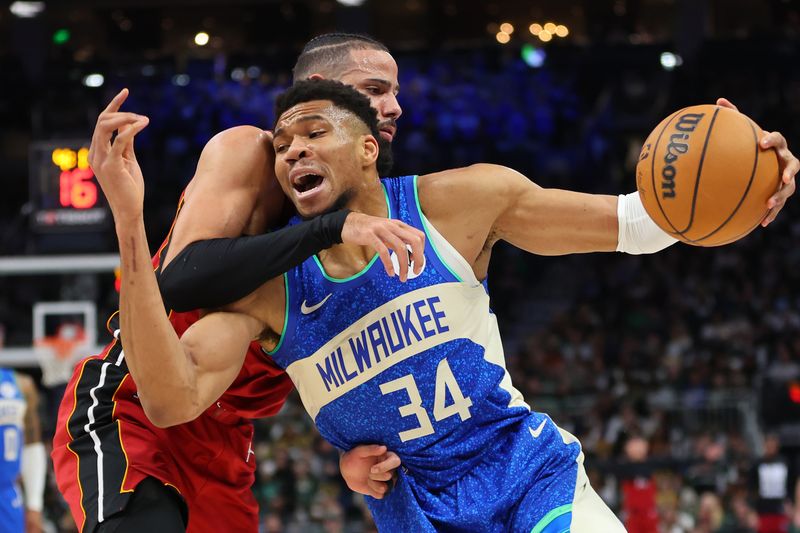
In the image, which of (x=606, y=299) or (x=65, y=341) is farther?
(x=606, y=299)

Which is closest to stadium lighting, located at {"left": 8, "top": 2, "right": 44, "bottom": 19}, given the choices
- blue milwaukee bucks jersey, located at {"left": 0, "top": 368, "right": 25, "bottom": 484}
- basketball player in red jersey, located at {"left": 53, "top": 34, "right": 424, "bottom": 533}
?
blue milwaukee bucks jersey, located at {"left": 0, "top": 368, "right": 25, "bottom": 484}

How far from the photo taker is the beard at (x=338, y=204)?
3.29 meters

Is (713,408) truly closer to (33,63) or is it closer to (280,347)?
(280,347)

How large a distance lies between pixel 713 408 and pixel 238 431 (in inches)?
387

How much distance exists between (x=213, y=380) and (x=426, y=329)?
0.60 metres

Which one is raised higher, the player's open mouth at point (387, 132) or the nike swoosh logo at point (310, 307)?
the player's open mouth at point (387, 132)

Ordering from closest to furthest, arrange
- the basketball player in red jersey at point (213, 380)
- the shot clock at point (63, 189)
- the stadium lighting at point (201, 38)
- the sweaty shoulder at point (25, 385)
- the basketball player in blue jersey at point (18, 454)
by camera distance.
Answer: the basketball player in red jersey at point (213, 380) → the basketball player in blue jersey at point (18, 454) → the sweaty shoulder at point (25, 385) → the shot clock at point (63, 189) → the stadium lighting at point (201, 38)

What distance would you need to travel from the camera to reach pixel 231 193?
3.39 metres

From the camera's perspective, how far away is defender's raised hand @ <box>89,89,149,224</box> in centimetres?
271

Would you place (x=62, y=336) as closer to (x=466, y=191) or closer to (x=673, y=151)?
(x=466, y=191)

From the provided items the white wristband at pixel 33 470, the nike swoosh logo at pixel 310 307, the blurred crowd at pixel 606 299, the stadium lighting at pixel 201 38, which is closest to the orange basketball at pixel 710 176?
the nike swoosh logo at pixel 310 307

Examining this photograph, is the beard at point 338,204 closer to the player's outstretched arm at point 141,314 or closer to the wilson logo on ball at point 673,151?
the player's outstretched arm at point 141,314

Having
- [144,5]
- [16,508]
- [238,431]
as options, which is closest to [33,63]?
[144,5]

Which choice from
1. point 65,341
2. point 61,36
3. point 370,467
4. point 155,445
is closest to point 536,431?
point 370,467
